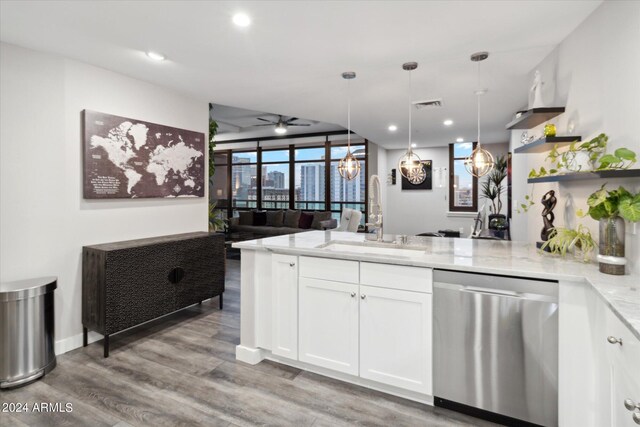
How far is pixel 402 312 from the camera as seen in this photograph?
214 centimetres

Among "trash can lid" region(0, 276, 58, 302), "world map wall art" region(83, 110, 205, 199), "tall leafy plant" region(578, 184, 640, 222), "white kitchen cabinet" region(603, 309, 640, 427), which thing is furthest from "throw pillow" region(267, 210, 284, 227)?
"white kitchen cabinet" region(603, 309, 640, 427)

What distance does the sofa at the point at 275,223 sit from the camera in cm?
798

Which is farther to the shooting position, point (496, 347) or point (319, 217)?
point (319, 217)

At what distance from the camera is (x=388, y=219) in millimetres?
9172

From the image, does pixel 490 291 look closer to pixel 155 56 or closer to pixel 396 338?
pixel 396 338

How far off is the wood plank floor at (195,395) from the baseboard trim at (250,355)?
0.16ft

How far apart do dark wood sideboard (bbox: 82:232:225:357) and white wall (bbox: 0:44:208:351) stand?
0.49ft

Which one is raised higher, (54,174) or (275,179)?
(275,179)

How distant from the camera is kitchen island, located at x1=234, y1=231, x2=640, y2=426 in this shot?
1499 millimetres

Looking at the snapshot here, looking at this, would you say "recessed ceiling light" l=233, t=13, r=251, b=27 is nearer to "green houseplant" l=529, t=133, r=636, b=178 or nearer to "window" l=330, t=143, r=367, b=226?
"green houseplant" l=529, t=133, r=636, b=178

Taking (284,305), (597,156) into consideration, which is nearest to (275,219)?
(284,305)

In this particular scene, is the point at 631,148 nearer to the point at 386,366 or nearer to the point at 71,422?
the point at 386,366

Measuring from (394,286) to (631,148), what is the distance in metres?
1.43

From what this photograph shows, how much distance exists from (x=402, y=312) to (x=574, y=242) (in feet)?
3.65
